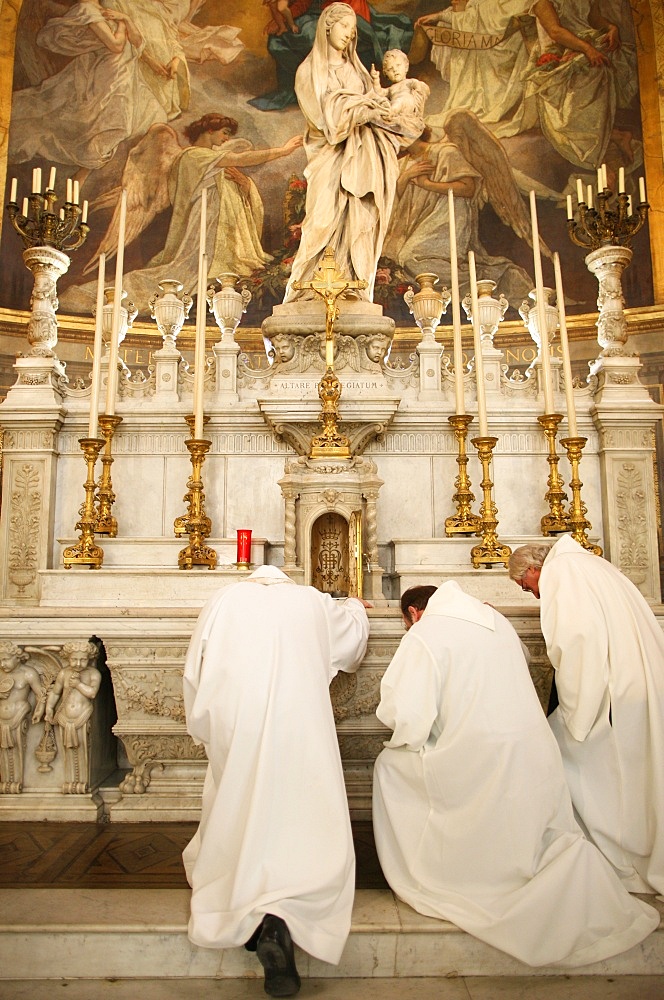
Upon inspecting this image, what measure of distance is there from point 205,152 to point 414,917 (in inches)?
489

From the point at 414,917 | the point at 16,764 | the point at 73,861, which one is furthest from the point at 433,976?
the point at 16,764

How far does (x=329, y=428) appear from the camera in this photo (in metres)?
5.36

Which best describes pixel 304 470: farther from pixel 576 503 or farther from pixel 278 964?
pixel 278 964

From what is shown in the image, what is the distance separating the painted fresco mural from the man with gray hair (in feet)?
31.6

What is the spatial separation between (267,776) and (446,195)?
38.3ft

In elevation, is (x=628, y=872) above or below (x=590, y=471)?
below

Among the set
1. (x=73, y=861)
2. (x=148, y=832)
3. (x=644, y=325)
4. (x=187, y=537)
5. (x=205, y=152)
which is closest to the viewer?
(x=73, y=861)

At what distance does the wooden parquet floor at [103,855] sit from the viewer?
3062 mm

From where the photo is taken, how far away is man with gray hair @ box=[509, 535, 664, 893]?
3.01 meters

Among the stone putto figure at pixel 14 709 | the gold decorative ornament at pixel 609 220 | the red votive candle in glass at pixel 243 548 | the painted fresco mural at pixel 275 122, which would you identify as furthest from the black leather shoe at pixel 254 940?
the painted fresco mural at pixel 275 122

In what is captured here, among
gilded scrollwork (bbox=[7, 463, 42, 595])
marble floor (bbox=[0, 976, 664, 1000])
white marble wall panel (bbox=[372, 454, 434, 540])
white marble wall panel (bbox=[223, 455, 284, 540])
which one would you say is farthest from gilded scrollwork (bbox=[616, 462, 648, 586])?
gilded scrollwork (bbox=[7, 463, 42, 595])

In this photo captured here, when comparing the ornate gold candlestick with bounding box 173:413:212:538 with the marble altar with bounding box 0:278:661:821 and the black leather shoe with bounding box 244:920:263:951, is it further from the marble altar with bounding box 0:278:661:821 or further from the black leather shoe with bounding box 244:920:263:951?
the black leather shoe with bounding box 244:920:263:951

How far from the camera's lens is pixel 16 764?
12.5 ft

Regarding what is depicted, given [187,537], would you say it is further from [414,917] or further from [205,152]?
[205,152]
